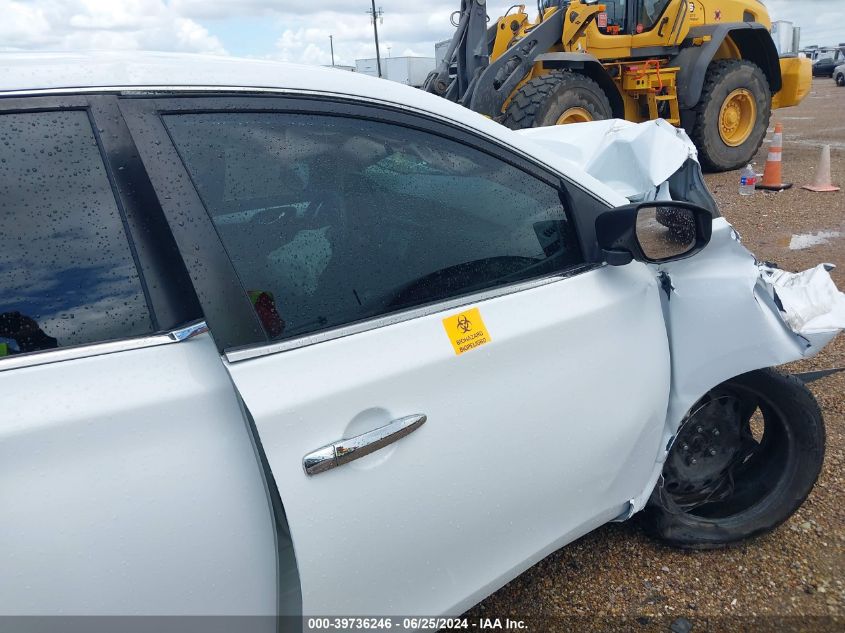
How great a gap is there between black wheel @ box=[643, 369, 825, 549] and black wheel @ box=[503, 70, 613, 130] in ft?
20.0

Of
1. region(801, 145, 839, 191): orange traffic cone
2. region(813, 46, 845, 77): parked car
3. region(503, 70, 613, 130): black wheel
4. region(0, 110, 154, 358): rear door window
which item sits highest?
region(0, 110, 154, 358): rear door window

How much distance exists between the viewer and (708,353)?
83.0 inches

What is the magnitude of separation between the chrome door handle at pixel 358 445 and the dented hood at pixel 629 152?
59.1 inches

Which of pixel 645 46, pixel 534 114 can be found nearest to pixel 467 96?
pixel 534 114

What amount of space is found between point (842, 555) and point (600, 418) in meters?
1.27

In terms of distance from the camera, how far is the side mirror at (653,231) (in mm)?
1827

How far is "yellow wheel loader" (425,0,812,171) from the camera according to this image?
28.0 feet

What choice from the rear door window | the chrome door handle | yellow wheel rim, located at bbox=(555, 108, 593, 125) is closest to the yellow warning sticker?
the chrome door handle

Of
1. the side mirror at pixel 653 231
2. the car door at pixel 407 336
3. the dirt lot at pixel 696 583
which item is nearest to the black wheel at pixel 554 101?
the dirt lot at pixel 696 583

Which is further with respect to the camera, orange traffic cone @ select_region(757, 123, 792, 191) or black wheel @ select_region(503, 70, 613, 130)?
orange traffic cone @ select_region(757, 123, 792, 191)

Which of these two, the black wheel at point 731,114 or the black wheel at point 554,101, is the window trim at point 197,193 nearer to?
the black wheel at point 554,101

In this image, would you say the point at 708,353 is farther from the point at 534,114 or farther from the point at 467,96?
the point at 467,96

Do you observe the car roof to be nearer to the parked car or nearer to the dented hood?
the dented hood

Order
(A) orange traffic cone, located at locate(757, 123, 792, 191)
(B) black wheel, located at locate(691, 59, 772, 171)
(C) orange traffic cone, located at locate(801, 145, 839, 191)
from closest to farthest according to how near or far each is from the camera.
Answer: (C) orange traffic cone, located at locate(801, 145, 839, 191)
(A) orange traffic cone, located at locate(757, 123, 792, 191)
(B) black wheel, located at locate(691, 59, 772, 171)
